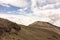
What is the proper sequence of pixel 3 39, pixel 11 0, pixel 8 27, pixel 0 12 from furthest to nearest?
pixel 11 0 → pixel 0 12 → pixel 8 27 → pixel 3 39

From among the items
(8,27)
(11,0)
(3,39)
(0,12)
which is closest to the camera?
(3,39)

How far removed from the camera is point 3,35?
4.86 meters

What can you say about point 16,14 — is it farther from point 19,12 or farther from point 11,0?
point 11,0

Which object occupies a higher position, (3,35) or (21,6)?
(21,6)

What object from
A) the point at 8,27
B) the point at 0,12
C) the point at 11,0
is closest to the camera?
the point at 8,27

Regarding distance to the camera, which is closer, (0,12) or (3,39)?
(3,39)

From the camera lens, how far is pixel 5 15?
869cm

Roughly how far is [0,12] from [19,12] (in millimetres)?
1025

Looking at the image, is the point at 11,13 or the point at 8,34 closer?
the point at 8,34

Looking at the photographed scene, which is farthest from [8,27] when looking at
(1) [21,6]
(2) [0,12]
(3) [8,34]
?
(1) [21,6]

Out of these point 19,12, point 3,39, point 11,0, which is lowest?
point 3,39

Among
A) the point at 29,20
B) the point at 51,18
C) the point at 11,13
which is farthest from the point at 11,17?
the point at 51,18

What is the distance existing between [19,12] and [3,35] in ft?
14.2

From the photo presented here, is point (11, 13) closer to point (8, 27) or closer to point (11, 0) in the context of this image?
point (11, 0)
